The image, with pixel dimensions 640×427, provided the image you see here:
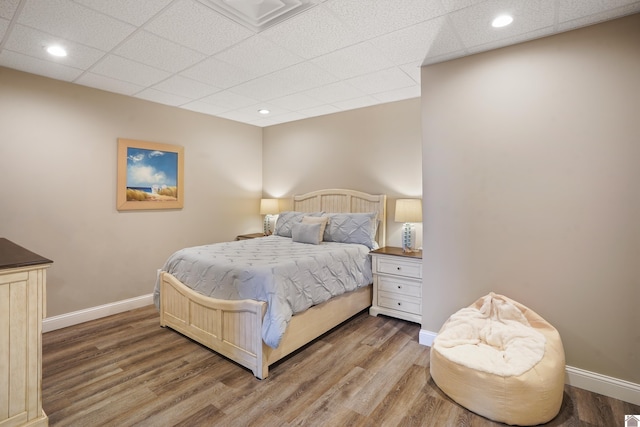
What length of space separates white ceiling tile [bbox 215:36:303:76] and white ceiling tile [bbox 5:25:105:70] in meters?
1.04

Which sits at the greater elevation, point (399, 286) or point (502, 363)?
point (399, 286)

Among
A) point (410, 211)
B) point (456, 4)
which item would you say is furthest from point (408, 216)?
point (456, 4)

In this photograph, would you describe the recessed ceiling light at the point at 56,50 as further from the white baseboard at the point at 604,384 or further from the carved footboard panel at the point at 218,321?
the white baseboard at the point at 604,384

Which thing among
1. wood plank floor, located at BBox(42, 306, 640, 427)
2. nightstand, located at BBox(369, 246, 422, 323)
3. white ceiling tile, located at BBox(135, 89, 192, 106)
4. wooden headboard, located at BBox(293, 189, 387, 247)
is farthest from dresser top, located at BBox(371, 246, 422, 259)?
white ceiling tile, located at BBox(135, 89, 192, 106)

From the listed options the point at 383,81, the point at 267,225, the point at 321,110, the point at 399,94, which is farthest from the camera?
the point at 267,225

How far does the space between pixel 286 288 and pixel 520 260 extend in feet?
5.96

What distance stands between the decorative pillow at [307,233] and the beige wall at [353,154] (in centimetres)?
92

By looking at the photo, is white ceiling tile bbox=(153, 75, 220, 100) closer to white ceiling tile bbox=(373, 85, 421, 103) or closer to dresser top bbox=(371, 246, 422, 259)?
white ceiling tile bbox=(373, 85, 421, 103)

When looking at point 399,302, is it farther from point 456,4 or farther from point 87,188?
point 87,188

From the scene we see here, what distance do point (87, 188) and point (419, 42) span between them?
3579 mm

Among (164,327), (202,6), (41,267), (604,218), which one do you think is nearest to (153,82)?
(202,6)

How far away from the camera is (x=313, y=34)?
2.29 meters

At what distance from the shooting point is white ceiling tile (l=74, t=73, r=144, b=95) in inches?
123

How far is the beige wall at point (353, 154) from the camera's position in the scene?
385 cm
